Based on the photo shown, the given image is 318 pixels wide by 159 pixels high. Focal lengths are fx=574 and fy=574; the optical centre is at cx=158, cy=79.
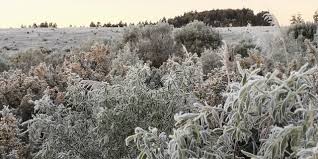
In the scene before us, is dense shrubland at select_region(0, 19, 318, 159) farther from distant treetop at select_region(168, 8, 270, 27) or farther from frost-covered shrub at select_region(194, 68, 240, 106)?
distant treetop at select_region(168, 8, 270, 27)

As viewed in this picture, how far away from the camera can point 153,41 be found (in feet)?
66.7

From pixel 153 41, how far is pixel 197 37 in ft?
11.6

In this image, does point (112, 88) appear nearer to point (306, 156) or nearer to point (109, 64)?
point (306, 156)

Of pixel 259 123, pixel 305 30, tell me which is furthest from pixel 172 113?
pixel 305 30

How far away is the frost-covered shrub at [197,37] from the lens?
22688 millimetres

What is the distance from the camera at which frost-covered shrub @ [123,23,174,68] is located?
18.9m

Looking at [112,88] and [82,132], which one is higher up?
[112,88]

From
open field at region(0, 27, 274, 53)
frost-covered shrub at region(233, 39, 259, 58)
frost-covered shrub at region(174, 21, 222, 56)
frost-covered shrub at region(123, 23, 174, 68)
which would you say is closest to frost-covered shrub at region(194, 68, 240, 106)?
frost-covered shrub at region(123, 23, 174, 68)

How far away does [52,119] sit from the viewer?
6.65 m

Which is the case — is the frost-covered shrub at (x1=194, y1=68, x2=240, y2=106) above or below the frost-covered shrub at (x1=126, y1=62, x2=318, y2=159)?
below

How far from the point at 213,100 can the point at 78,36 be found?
83.6 feet

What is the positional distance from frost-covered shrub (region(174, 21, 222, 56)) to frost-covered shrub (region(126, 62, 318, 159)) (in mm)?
18340

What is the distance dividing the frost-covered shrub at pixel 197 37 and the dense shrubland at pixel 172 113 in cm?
1042

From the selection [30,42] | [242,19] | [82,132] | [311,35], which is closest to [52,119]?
[82,132]
